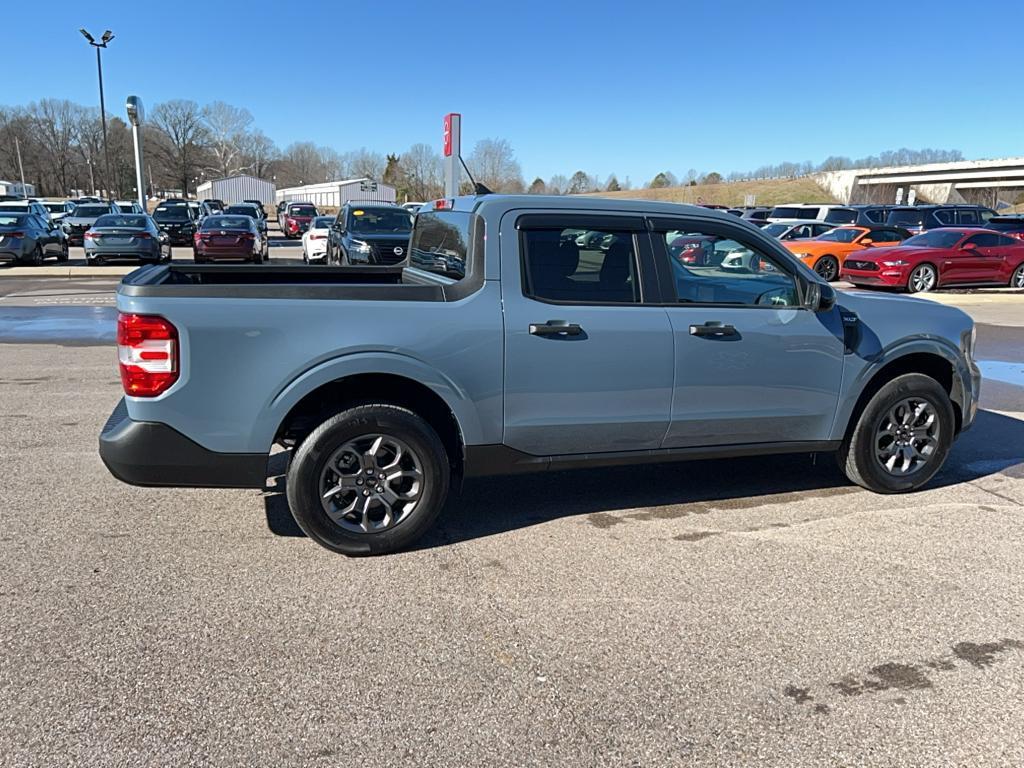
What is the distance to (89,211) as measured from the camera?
29969mm

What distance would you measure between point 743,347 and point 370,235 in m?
12.7

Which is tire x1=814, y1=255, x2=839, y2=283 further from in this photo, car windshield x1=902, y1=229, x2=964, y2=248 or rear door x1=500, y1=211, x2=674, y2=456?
rear door x1=500, y1=211, x2=674, y2=456

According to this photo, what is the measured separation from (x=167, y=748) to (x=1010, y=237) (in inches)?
863

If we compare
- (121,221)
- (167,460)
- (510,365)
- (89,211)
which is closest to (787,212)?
(121,221)

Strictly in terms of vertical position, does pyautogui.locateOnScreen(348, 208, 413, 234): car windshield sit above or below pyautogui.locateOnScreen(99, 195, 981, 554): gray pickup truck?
above

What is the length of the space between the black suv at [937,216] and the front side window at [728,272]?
79.6ft

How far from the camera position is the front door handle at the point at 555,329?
4.03 m

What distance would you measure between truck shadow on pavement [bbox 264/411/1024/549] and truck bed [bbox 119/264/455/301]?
4.36 ft

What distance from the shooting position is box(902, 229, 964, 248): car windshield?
18.2 metres

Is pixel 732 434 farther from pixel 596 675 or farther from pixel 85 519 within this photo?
pixel 85 519

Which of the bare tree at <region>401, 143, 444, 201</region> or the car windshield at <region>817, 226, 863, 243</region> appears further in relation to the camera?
the bare tree at <region>401, 143, 444, 201</region>

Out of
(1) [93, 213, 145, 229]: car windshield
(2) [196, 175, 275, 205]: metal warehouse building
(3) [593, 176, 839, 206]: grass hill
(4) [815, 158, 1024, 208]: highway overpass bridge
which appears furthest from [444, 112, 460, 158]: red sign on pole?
(4) [815, 158, 1024, 208]: highway overpass bridge

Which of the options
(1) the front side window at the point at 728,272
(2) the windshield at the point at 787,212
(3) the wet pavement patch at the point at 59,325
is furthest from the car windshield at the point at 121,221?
(2) the windshield at the point at 787,212

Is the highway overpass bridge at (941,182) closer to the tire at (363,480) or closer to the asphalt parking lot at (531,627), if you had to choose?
the asphalt parking lot at (531,627)
